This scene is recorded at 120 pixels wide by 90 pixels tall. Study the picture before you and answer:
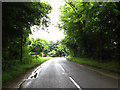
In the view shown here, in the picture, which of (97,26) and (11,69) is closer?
(11,69)

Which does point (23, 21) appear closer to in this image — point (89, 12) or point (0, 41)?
point (0, 41)

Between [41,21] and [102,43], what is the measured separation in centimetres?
1122

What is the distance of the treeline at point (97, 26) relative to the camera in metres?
9.49

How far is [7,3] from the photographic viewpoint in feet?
22.7

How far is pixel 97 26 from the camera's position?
38.7 feet

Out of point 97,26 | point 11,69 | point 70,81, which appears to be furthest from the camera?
point 97,26

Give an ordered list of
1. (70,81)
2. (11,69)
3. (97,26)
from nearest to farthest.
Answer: (70,81) → (11,69) → (97,26)

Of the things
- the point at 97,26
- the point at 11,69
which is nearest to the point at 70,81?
the point at 11,69

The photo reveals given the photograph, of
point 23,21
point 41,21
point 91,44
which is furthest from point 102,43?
point 23,21

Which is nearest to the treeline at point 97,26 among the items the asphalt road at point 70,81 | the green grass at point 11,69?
the asphalt road at point 70,81

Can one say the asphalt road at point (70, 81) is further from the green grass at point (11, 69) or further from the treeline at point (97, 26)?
the treeline at point (97, 26)

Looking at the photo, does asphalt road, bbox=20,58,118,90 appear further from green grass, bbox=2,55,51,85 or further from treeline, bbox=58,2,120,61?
treeline, bbox=58,2,120,61

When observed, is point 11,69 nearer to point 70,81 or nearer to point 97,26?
point 70,81

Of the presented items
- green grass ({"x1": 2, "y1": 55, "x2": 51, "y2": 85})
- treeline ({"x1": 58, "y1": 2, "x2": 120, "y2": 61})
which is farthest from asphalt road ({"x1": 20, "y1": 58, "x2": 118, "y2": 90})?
treeline ({"x1": 58, "y1": 2, "x2": 120, "y2": 61})
